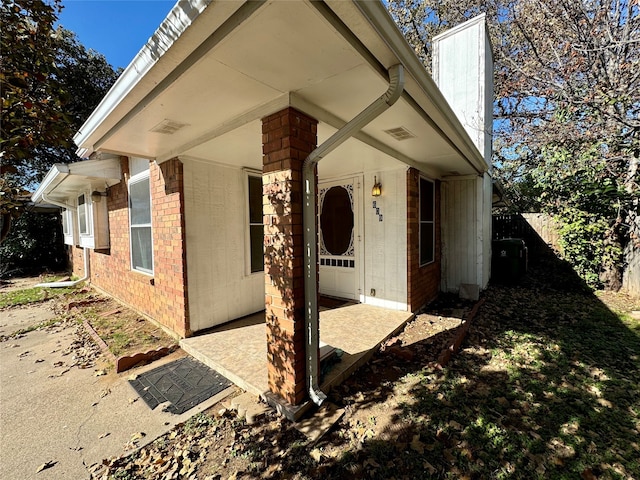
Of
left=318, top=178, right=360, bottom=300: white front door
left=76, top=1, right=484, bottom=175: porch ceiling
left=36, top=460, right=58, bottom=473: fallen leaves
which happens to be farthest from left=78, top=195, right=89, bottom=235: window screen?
left=36, top=460, right=58, bottom=473: fallen leaves

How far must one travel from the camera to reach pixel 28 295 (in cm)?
703

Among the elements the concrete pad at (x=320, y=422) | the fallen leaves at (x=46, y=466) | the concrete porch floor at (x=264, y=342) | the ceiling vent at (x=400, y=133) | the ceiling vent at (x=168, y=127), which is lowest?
the fallen leaves at (x=46, y=466)

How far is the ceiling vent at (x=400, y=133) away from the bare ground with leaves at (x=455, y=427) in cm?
267

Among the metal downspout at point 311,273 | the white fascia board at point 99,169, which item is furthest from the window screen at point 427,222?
the white fascia board at point 99,169

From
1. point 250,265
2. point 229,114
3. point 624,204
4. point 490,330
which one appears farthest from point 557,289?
point 229,114

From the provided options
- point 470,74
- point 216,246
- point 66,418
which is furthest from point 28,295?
point 470,74

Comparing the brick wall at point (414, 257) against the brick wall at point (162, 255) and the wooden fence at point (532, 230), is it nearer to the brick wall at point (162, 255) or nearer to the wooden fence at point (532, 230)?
the brick wall at point (162, 255)

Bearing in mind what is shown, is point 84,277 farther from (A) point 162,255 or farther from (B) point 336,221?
(B) point 336,221

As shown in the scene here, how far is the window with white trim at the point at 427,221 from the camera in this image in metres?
5.31

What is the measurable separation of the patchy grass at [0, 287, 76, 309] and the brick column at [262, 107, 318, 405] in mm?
7521

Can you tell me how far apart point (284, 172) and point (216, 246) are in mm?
2362

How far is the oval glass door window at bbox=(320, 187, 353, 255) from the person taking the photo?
563 centimetres

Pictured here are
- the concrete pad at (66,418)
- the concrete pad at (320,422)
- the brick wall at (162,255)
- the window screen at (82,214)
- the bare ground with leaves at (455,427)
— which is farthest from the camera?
the window screen at (82,214)

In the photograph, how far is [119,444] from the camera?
2154 millimetres
